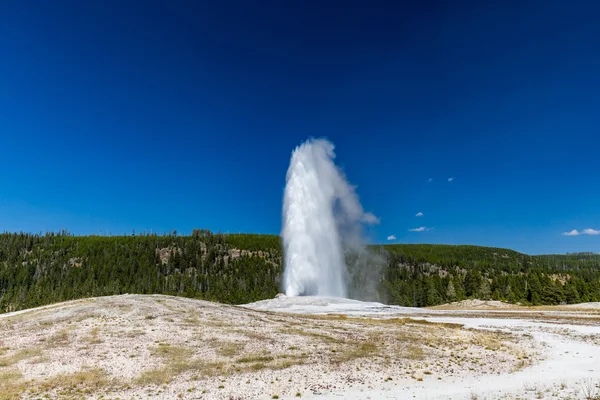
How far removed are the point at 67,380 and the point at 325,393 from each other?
15504mm

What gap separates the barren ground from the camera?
19875 millimetres

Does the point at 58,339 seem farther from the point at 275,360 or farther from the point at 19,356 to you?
the point at 275,360

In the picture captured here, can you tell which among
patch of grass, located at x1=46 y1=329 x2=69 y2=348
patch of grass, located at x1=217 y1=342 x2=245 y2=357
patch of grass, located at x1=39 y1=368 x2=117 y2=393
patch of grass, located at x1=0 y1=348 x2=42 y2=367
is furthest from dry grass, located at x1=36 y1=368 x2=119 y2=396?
patch of grass, located at x1=46 y1=329 x2=69 y2=348

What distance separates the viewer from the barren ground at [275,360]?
65.2 feet

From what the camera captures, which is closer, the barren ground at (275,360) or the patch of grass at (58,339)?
the barren ground at (275,360)

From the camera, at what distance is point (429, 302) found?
12538 cm

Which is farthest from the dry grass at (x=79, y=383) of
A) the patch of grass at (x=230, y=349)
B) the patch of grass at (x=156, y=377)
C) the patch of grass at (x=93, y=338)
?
the patch of grass at (x=93, y=338)

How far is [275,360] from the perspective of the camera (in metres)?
26.5

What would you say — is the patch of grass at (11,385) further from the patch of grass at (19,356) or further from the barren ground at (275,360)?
the patch of grass at (19,356)

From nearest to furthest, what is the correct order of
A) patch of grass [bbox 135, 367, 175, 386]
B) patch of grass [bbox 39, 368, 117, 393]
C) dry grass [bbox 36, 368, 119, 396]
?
dry grass [bbox 36, 368, 119, 396] → patch of grass [bbox 39, 368, 117, 393] → patch of grass [bbox 135, 367, 175, 386]

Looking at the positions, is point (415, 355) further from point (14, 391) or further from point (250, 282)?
point (250, 282)

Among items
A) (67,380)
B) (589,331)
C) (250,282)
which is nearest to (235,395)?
(67,380)

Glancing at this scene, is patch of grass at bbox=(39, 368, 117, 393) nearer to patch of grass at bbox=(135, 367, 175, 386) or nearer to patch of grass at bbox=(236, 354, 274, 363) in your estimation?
patch of grass at bbox=(135, 367, 175, 386)

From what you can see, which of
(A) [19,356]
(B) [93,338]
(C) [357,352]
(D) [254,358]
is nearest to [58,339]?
(B) [93,338]
